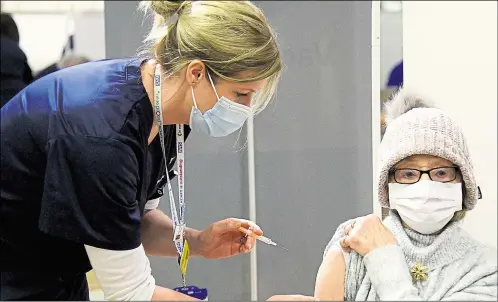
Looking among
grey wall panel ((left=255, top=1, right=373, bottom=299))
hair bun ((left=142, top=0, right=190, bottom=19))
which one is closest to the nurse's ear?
hair bun ((left=142, top=0, right=190, bottom=19))

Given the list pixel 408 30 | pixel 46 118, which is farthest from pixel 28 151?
pixel 408 30

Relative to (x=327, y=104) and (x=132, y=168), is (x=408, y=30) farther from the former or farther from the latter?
(x=132, y=168)

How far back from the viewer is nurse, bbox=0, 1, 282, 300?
1062 millimetres

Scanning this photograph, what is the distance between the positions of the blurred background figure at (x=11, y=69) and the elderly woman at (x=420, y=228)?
1028 mm

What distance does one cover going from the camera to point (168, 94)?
3.97 feet

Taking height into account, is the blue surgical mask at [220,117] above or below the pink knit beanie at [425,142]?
above

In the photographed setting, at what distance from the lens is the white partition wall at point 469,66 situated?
1.82m

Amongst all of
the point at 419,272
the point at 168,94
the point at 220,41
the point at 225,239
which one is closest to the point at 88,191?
the point at 168,94

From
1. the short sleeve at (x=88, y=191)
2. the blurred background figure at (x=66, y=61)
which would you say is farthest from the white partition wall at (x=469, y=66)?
the short sleeve at (x=88, y=191)

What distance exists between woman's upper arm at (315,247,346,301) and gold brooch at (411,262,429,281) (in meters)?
0.13

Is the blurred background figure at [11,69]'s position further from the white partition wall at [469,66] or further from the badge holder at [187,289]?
the white partition wall at [469,66]

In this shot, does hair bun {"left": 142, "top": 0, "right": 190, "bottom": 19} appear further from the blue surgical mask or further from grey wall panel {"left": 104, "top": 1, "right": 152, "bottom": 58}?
grey wall panel {"left": 104, "top": 1, "right": 152, "bottom": 58}

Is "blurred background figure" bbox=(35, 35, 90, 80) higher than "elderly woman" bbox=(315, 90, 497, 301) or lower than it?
higher

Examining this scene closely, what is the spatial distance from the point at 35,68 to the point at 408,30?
1.10 meters
